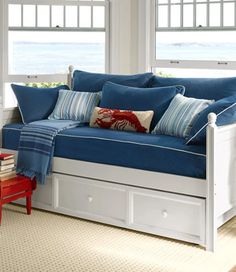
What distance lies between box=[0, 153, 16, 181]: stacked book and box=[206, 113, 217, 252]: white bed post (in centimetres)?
147

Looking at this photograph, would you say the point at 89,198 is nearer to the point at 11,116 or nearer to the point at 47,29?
the point at 11,116

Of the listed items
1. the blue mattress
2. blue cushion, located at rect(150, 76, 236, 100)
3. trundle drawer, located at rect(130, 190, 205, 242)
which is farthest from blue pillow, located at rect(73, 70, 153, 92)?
trundle drawer, located at rect(130, 190, 205, 242)

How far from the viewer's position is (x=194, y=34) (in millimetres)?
5152

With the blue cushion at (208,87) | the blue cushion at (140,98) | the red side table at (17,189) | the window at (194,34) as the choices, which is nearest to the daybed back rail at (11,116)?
the red side table at (17,189)

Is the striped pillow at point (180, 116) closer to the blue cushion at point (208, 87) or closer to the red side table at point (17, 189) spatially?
the blue cushion at point (208, 87)

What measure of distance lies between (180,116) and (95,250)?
3.46 feet

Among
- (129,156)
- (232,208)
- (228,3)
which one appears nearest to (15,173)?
(129,156)

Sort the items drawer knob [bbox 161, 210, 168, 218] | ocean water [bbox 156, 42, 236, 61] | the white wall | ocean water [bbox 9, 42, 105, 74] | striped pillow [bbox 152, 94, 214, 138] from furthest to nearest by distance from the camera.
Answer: the white wall
ocean water [bbox 9, 42, 105, 74]
ocean water [bbox 156, 42, 236, 61]
striped pillow [bbox 152, 94, 214, 138]
drawer knob [bbox 161, 210, 168, 218]

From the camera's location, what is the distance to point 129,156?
3742 mm

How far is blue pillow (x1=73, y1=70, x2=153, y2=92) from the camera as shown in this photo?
4422 millimetres

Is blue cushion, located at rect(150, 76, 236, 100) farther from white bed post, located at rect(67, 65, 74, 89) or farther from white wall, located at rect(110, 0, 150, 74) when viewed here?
white wall, located at rect(110, 0, 150, 74)

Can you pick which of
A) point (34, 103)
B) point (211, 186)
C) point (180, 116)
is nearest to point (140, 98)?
point (180, 116)

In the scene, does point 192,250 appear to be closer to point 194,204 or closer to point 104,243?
point 194,204

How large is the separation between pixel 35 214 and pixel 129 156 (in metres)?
0.90
